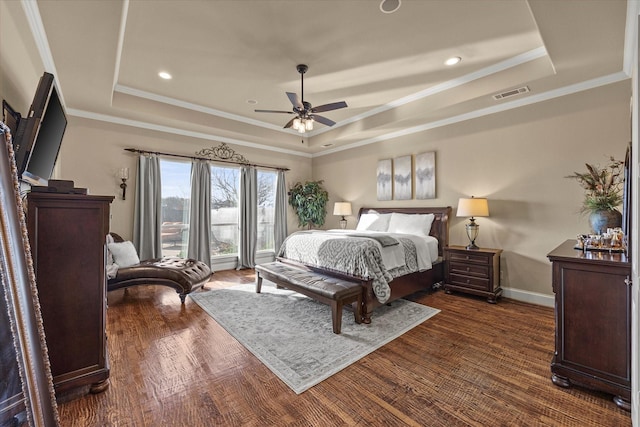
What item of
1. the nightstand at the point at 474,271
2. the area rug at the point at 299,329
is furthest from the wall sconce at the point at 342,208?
the area rug at the point at 299,329

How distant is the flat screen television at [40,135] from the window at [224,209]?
10.7 ft

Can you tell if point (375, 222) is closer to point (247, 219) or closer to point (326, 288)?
point (326, 288)

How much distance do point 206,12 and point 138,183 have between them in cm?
322

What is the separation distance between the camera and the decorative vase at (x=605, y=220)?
7.96ft

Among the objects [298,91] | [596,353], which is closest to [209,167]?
[298,91]

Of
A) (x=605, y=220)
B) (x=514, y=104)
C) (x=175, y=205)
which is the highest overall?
(x=514, y=104)

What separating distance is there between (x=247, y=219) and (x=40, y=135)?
405 centimetres

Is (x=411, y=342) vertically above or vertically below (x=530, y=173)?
below

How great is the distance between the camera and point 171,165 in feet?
16.9

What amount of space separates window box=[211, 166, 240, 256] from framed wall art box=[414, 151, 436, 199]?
3.57 metres

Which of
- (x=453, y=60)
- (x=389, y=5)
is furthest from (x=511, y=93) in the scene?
(x=389, y=5)

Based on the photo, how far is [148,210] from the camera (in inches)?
186

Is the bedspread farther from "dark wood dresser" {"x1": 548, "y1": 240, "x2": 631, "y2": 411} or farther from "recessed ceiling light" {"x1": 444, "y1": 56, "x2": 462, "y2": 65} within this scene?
"recessed ceiling light" {"x1": 444, "y1": 56, "x2": 462, "y2": 65}

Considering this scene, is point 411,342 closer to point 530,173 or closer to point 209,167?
point 530,173
